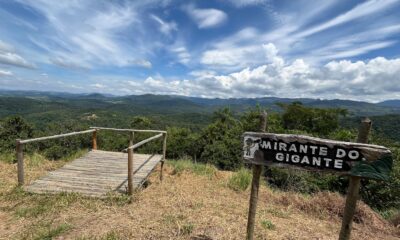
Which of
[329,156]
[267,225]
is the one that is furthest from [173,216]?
[329,156]

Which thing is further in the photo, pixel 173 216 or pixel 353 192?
pixel 173 216

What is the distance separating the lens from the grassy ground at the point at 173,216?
3904 millimetres

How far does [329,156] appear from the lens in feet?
9.16

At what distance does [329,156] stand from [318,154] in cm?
11

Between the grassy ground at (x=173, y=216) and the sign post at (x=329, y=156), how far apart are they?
1.42 metres

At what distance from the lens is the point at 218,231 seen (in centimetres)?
398

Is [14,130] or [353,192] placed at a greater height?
[353,192]

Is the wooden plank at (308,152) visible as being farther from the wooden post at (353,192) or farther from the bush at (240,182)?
the bush at (240,182)

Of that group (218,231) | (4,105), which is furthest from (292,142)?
(4,105)

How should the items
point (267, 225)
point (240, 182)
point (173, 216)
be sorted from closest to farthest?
point (267, 225) → point (173, 216) → point (240, 182)

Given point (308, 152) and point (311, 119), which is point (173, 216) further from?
point (311, 119)

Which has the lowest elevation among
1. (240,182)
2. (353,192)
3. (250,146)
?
(240,182)

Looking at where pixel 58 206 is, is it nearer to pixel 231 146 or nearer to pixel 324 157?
pixel 324 157

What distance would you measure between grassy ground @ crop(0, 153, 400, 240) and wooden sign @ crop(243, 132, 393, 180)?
4.80ft
